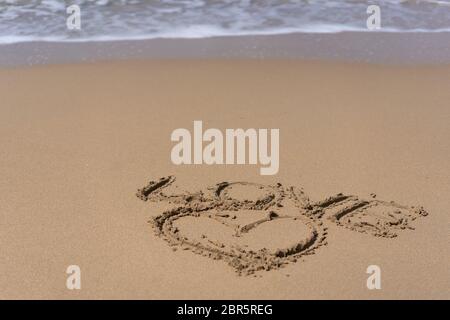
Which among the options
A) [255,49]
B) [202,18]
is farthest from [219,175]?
[202,18]

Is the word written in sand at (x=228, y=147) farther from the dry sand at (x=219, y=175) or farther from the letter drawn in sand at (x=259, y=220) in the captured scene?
the letter drawn in sand at (x=259, y=220)

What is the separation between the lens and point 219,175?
11.9 feet

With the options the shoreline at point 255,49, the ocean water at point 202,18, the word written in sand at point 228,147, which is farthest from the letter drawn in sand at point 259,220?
the ocean water at point 202,18

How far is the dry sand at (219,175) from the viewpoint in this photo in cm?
280

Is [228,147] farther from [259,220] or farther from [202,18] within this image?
[202,18]

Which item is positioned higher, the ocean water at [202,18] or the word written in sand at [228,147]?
the ocean water at [202,18]

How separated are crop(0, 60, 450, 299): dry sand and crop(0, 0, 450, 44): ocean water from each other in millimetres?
842

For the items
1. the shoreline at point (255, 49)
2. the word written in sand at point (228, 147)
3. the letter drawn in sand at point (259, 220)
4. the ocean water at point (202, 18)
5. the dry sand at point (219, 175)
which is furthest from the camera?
the ocean water at point (202, 18)

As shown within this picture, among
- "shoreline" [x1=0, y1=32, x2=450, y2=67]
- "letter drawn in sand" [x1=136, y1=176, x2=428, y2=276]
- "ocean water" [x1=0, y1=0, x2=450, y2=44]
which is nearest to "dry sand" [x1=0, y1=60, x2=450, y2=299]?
"letter drawn in sand" [x1=136, y1=176, x2=428, y2=276]

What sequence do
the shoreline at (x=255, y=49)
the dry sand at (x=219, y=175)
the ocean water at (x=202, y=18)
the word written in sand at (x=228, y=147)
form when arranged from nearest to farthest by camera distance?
the dry sand at (x=219, y=175) < the word written in sand at (x=228, y=147) < the shoreline at (x=255, y=49) < the ocean water at (x=202, y=18)

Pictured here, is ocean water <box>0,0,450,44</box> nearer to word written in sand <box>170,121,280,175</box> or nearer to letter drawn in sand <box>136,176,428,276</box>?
word written in sand <box>170,121,280,175</box>

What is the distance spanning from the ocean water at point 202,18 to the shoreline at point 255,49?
17 centimetres

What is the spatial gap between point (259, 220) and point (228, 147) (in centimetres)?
88

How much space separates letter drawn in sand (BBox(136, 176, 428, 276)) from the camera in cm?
296
